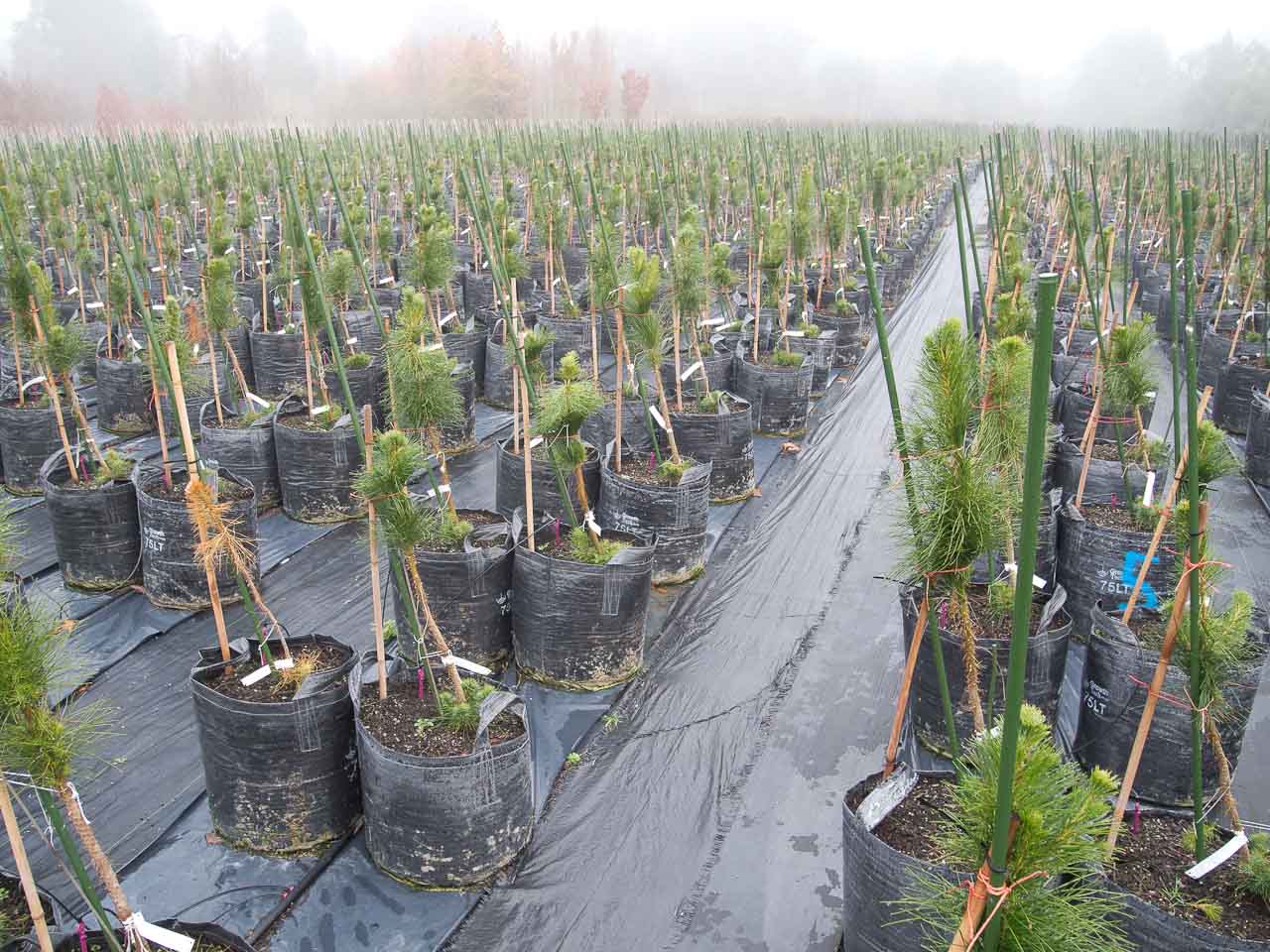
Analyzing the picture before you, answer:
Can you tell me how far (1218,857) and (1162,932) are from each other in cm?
29

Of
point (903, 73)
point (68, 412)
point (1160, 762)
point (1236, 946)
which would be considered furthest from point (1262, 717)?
point (903, 73)

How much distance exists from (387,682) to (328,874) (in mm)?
734

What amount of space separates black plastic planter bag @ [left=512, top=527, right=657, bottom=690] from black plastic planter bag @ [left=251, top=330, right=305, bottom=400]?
458 centimetres

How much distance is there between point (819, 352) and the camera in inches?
370

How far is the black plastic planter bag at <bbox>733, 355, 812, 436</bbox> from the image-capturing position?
8219 mm

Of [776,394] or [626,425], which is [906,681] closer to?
[626,425]

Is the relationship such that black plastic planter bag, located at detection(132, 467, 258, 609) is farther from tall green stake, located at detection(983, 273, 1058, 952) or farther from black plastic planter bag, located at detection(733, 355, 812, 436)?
tall green stake, located at detection(983, 273, 1058, 952)

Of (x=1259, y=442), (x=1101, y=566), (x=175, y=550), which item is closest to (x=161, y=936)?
(x=175, y=550)

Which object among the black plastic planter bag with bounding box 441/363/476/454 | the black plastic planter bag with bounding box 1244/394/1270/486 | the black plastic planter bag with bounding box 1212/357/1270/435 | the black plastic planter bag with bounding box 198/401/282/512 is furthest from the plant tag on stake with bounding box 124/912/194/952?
the black plastic planter bag with bounding box 1212/357/1270/435

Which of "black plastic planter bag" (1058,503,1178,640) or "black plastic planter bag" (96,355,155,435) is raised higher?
"black plastic planter bag" (96,355,155,435)

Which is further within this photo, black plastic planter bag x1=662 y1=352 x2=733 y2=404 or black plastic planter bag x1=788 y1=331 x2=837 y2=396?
black plastic planter bag x1=788 y1=331 x2=837 y2=396

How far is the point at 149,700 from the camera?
471 cm

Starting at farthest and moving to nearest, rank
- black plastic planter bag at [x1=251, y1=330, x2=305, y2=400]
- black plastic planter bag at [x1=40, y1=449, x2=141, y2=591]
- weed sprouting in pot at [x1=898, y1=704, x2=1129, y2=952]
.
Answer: black plastic planter bag at [x1=251, y1=330, x2=305, y2=400], black plastic planter bag at [x1=40, y1=449, x2=141, y2=591], weed sprouting in pot at [x1=898, y1=704, x2=1129, y2=952]

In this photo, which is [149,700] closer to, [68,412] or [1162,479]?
[68,412]
